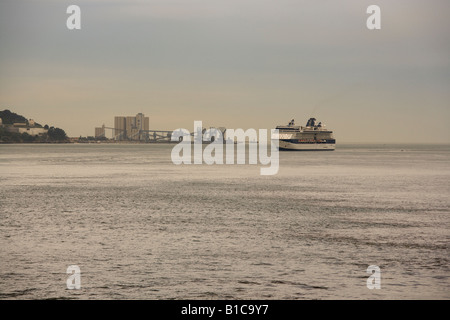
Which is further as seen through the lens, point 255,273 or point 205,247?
point 205,247

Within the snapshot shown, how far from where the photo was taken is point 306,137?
611 ft

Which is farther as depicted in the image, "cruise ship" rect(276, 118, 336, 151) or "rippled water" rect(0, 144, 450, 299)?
"cruise ship" rect(276, 118, 336, 151)

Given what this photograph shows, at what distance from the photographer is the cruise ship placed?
182m

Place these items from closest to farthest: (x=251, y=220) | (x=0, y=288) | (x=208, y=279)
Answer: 1. (x=0, y=288)
2. (x=208, y=279)
3. (x=251, y=220)

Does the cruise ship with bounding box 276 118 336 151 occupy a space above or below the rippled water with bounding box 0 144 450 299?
above

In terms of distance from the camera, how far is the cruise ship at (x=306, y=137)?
181750mm

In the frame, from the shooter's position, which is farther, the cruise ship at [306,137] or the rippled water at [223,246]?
the cruise ship at [306,137]

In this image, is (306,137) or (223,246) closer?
(223,246)

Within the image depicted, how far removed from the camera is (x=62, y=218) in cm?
3011

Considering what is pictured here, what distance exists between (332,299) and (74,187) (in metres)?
38.4

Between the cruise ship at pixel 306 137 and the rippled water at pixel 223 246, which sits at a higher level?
the cruise ship at pixel 306 137
